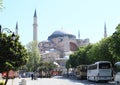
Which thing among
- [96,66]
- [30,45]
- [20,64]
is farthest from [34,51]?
[20,64]

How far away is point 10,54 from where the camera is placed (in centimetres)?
3609

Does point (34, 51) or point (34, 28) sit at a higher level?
point (34, 28)

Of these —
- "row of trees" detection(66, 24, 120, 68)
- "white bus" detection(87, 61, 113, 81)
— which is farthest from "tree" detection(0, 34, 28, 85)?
"row of trees" detection(66, 24, 120, 68)

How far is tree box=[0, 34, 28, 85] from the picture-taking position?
116 ft

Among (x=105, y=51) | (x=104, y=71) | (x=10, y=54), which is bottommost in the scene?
(x=104, y=71)

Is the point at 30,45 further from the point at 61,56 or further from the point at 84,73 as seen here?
the point at 61,56

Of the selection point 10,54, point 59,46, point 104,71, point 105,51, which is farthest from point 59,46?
point 10,54

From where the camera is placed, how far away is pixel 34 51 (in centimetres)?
11112

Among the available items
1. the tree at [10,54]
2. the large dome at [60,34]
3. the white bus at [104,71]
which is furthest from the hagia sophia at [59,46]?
the tree at [10,54]

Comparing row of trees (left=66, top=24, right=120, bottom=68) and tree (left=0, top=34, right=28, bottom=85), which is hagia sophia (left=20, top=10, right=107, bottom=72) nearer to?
row of trees (left=66, top=24, right=120, bottom=68)

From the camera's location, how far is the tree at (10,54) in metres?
35.5

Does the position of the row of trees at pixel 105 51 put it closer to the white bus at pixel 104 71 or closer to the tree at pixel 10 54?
the white bus at pixel 104 71

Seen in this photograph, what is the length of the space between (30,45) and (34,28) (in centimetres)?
4728

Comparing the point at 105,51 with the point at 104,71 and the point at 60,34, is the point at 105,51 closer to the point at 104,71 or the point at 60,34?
the point at 104,71
